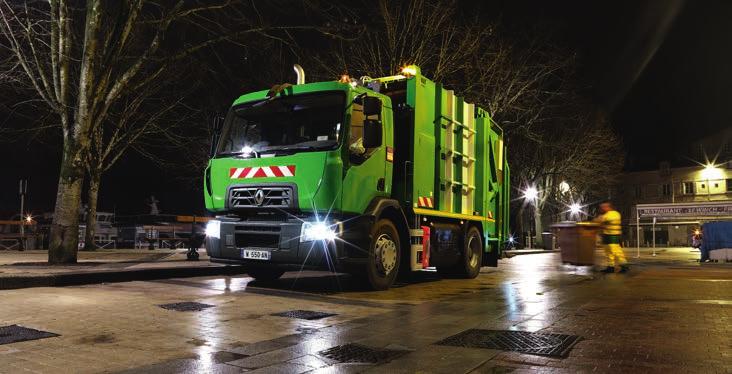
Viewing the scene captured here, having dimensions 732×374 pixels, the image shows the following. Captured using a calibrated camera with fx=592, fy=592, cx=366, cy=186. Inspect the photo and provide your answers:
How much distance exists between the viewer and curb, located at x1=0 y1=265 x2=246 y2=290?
9.41 m

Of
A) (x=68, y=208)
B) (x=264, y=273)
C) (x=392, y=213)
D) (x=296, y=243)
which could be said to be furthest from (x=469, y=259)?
(x=68, y=208)

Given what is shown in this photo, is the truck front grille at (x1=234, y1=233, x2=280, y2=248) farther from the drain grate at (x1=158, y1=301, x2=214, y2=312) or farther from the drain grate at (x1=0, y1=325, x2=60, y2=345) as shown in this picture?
the drain grate at (x1=0, y1=325, x2=60, y2=345)

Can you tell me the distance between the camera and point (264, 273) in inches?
455

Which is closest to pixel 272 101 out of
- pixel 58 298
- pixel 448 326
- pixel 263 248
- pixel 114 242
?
pixel 263 248

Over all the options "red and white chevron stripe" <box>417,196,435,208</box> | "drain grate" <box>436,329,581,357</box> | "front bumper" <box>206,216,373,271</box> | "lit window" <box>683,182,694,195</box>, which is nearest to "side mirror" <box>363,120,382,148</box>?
"front bumper" <box>206,216,373,271</box>

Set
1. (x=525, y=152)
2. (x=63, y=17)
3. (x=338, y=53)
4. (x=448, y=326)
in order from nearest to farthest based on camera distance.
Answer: (x=448, y=326) < (x=63, y=17) < (x=338, y=53) < (x=525, y=152)

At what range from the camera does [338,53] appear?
79.6 feet

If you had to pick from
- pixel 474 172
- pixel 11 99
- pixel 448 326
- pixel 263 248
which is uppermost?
pixel 11 99

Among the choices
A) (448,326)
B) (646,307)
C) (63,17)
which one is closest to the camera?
(448,326)

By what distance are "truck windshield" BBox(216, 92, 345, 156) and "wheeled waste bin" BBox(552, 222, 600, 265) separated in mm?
7944

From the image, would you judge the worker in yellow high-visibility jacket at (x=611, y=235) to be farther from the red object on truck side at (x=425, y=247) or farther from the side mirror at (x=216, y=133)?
the side mirror at (x=216, y=133)

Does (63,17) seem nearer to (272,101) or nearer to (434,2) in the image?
(272,101)

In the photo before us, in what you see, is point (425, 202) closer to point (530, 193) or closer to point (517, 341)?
point (517, 341)

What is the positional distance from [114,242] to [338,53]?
13559 mm
